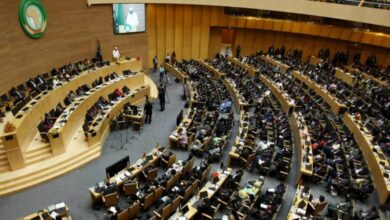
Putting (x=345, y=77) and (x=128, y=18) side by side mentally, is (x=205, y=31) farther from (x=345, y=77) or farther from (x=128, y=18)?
(x=345, y=77)

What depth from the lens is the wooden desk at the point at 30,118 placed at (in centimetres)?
1037

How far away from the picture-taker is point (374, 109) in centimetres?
1559

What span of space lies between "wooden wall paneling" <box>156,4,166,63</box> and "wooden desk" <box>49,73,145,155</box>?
6.77 metres

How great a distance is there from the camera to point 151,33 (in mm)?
24094

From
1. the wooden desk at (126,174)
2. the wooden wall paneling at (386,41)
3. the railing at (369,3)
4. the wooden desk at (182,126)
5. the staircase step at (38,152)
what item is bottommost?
the wooden desk at (126,174)

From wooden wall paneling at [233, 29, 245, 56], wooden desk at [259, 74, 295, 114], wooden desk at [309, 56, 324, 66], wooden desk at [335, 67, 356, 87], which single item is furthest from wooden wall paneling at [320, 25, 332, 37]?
wooden desk at [259, 74, 295, 114]

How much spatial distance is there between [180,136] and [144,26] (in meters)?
12.0

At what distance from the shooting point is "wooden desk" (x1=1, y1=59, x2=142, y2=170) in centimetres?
1037

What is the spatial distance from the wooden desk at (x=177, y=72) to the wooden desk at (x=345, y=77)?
10216 mm

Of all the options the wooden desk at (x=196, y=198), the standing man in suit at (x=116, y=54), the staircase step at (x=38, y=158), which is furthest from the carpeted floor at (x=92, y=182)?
the standing man in suit at (x=116, y=54)

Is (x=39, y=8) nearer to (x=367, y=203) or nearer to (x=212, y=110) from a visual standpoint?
(x=212, y=110)

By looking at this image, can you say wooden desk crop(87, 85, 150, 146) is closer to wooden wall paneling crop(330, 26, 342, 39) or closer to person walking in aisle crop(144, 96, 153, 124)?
person walking in aisle crop(144, 96, 153, 124)

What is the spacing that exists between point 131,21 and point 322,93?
13.3 meters

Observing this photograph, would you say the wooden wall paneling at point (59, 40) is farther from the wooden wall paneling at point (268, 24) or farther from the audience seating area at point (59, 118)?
the wooden wall paneling at point (268, 24)
